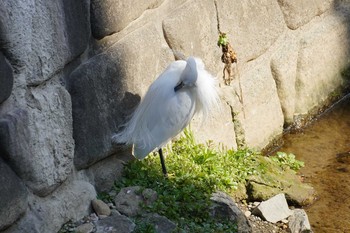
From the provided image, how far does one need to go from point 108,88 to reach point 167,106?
1.04 ft

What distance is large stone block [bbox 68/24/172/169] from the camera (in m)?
3.29

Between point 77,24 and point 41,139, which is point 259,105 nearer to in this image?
point 77,24

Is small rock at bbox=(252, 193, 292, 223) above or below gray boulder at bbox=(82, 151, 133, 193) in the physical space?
below

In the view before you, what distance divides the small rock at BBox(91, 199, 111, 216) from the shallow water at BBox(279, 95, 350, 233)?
3.86 feet

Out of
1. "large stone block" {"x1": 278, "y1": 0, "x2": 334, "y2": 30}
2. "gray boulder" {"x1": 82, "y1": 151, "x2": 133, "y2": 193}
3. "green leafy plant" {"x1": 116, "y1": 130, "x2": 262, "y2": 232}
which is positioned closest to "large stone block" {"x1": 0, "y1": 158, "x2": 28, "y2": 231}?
"gray boulder" {"x1": 82, "y1": 151, "x2": 133, "y2": 193}

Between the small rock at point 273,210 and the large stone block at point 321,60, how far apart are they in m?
1.19

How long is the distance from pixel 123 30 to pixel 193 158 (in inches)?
33.1

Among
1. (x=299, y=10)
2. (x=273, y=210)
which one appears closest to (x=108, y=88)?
(x=273, y=210)

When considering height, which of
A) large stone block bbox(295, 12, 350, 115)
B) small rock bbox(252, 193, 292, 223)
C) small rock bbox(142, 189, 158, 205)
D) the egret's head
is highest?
the egret's head

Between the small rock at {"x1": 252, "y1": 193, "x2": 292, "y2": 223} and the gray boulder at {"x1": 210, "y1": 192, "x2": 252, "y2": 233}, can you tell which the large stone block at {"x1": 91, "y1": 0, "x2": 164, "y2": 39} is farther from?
the small rock at {"x1": 252, "y1": 193, "x2": 292, "y2": 223}

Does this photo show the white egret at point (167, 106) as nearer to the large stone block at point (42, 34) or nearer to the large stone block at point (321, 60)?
the large stone block at point (42, 34)

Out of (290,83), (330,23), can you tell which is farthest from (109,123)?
(330,23)

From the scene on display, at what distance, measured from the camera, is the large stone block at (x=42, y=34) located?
279cm

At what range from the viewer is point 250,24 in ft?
14.8
